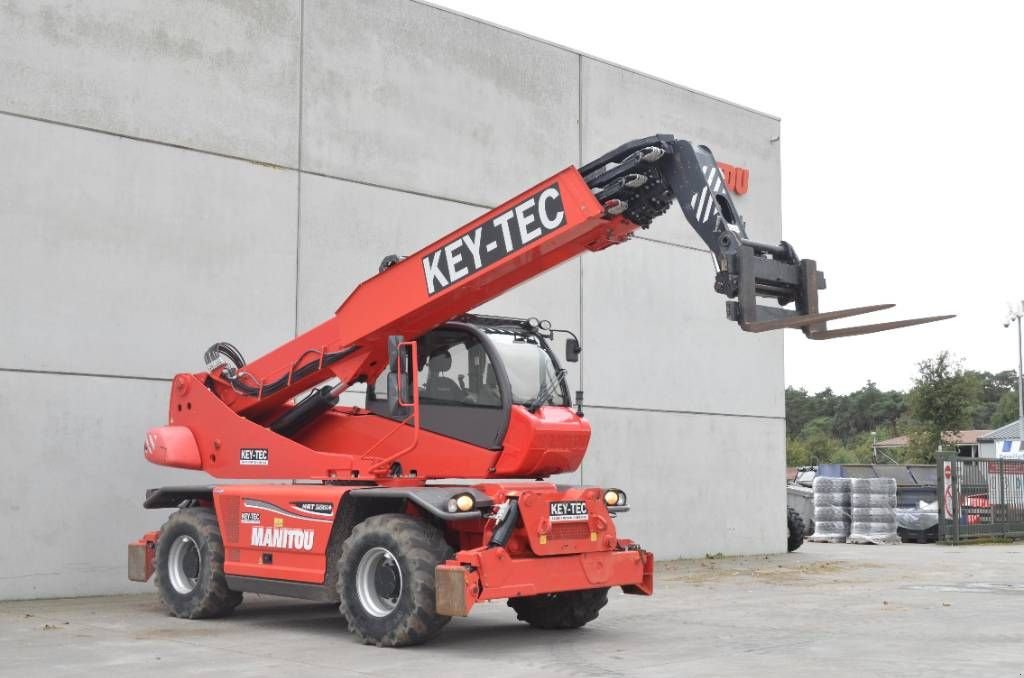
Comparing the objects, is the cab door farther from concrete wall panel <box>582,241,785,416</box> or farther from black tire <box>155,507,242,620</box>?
concrete wall panel <box>582,241,785,416</box>

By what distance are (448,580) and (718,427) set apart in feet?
41.4

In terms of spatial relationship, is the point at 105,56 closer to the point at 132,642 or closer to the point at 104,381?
the point at 104,381

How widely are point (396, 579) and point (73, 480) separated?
559 centimetres

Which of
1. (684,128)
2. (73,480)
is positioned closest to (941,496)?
(684,128)

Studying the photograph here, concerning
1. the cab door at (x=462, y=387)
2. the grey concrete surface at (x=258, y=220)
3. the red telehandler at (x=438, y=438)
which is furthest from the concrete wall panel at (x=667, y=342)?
the cab door at (x=462, y=387)

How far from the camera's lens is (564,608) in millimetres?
11578

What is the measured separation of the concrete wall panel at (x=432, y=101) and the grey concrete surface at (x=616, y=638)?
6614mm

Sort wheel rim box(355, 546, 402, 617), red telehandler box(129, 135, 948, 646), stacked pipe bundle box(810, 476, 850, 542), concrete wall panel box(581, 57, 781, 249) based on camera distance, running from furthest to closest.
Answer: stacked pipe bundle box(810, 476, 850, 542) < concrete wall panel box(581, 57, 781, 249) < wheel rim box(355, 546, 402, 617) < red telehandler box(129, 135, 948, 646)

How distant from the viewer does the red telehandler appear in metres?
10.0

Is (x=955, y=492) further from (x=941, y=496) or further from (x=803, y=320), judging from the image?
(x=803, y=320)

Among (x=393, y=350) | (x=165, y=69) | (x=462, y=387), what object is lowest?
(x=462, y=387)

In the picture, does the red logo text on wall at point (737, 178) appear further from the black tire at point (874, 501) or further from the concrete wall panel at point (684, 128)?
the black tire at point (874, 501)

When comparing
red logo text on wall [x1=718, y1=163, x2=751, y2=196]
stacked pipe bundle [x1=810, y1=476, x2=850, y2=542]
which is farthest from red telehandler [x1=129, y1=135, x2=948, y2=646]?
stacked pipe bundle [x1=810, y1=476, x2=850, y2=542]

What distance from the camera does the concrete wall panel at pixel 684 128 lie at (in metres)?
20.6
